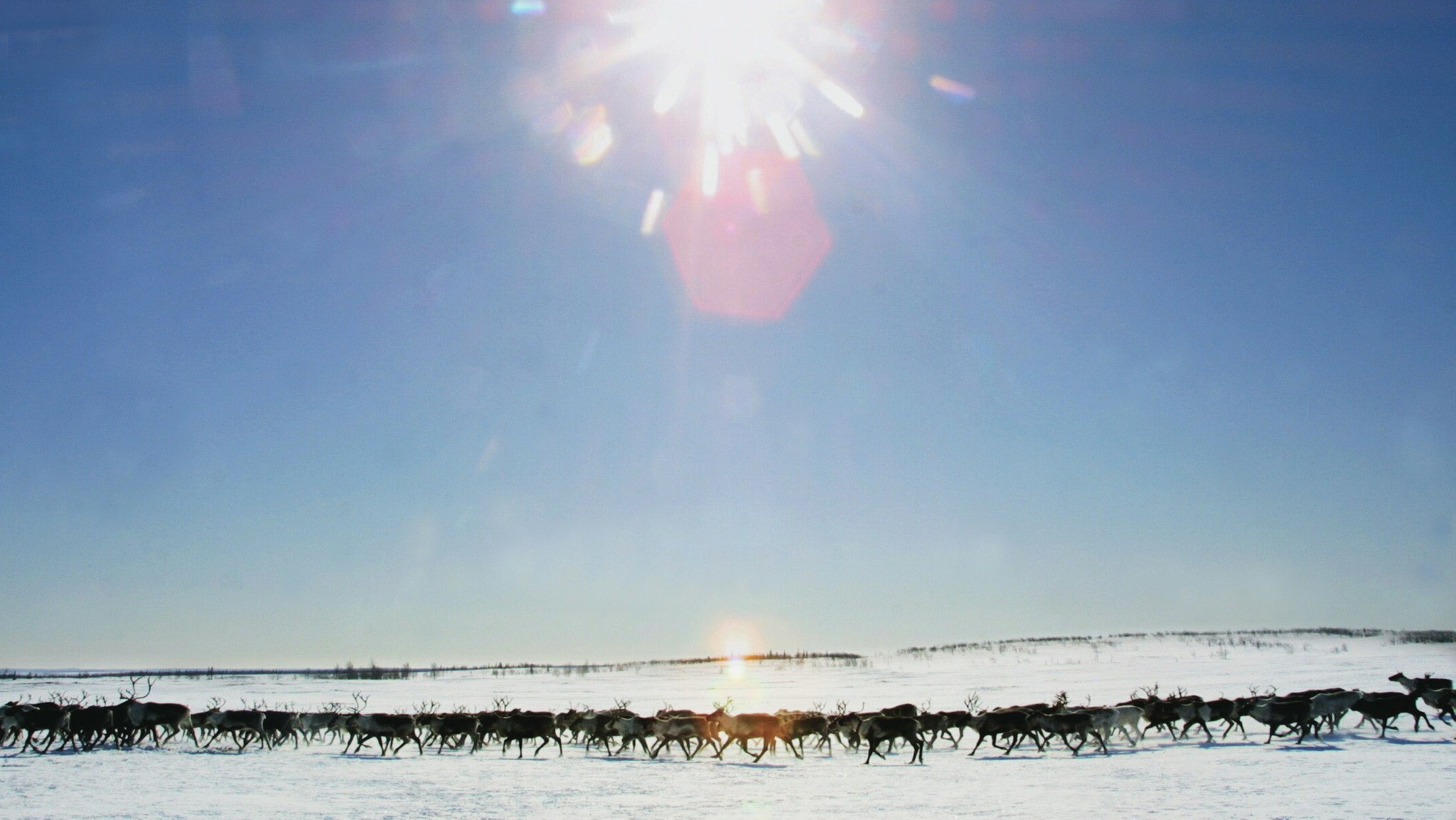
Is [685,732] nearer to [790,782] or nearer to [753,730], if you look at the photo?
[753,730]

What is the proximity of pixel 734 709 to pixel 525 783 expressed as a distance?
19082 millimetres

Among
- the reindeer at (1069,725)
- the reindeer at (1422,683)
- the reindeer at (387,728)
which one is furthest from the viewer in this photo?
the reindeer at (387,728)

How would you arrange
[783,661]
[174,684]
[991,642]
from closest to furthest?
1. [174,684]
2. [783,661]
3. [991,642]

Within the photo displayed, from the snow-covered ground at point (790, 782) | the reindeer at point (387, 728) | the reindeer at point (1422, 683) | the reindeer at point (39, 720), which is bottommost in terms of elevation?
the snow-covered ground at point (790, 782)

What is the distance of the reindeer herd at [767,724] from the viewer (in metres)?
23.5

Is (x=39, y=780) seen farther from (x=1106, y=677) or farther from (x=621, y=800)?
(x=1106, y=677)

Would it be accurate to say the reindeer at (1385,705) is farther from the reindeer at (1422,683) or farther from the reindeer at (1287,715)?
the reindeer at (1287,715)

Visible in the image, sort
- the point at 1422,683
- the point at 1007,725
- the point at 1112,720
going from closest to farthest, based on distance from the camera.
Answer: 1. the point at 1112,720
2. the point at 1007,725
3. the point at 1422,683

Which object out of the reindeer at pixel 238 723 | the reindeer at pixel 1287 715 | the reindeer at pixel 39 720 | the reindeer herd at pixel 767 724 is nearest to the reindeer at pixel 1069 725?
the reindeer herd at pixel 767 724

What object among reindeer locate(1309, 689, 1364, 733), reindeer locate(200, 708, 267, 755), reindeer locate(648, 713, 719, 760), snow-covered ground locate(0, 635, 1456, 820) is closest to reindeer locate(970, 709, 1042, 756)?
snow-covered ground locate(0, 635, 1456, 820)

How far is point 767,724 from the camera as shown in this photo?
80.2 ft

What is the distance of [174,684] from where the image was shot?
7081 centimetres

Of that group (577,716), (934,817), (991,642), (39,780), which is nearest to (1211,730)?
(934,817)

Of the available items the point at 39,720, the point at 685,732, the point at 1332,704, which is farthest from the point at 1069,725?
the point at 39,720
